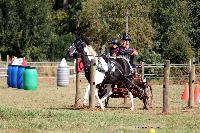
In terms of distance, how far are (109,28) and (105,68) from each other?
3004cm

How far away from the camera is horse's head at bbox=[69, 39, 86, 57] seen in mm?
19141

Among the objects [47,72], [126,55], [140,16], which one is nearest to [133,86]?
[126,55]

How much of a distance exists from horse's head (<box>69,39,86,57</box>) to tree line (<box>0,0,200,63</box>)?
23.3 m

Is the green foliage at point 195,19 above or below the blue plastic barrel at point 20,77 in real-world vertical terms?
above

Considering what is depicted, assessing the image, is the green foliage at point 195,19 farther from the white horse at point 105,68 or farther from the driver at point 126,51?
the white horse at point 105,68

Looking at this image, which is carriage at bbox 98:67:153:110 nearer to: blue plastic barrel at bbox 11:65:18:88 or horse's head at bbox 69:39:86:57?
horse's head at bbox 69:39:86:57

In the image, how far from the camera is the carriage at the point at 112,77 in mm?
19188

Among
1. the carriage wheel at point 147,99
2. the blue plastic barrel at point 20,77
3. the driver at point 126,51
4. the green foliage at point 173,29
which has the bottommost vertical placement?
the carriage wheel at point 147,99

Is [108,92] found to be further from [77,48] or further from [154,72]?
[154,72]

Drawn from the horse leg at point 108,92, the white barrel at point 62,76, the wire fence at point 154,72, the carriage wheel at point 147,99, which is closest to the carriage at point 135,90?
the carriage wheel at point 147,99

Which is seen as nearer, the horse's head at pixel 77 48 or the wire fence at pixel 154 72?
the horse's head at pixel 77 48

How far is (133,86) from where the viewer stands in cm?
2061

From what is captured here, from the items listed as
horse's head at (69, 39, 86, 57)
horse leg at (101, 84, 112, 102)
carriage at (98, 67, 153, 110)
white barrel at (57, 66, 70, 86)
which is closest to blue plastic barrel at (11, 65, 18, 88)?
white barrel at (57, 66, 70, 86)

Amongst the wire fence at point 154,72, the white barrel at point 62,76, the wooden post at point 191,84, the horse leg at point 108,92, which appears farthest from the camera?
the wire fence at point 154,72
